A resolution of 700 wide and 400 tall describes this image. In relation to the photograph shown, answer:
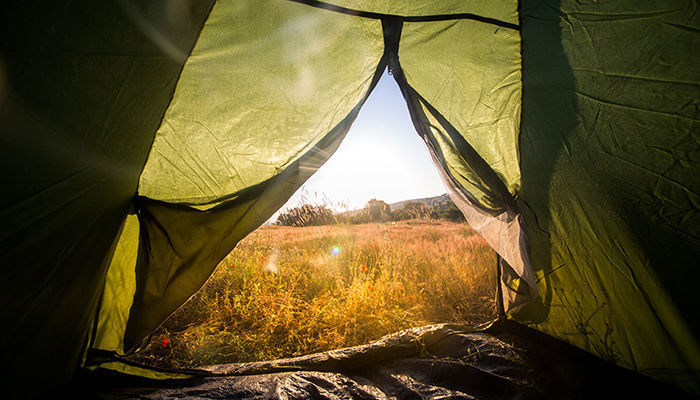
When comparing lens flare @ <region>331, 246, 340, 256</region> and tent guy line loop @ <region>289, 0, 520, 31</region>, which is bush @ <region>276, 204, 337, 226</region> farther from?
tent guy line loop @ <region>289, 0, 520, 31</region>

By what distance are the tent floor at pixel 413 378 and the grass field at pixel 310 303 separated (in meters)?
0.32

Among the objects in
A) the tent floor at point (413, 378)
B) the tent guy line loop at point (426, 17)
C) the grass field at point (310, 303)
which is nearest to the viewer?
the tent floor at point (413, 378)

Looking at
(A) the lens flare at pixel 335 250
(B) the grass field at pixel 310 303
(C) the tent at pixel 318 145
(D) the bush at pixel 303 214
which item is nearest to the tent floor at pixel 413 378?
(C) the tent at pixel 318 145

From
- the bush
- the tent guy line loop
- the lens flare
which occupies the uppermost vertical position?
the tent guy line loop

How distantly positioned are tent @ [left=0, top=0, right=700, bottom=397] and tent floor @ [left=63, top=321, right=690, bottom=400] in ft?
0.27

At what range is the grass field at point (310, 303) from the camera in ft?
5.08

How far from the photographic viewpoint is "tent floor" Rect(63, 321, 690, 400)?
3.45ft

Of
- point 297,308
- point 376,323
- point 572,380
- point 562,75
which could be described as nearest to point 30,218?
point 297,308

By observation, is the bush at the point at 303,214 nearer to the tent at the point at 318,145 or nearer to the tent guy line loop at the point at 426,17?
the tent at the point at 318,145

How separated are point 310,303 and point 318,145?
140 cm

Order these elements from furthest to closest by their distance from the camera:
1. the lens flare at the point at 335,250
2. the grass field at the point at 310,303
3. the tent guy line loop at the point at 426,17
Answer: the lens flare at the point at 335,250, the grass field at the point at 310,303, the tent guy line loop at the point at 426,17

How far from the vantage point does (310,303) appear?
81.0 inches

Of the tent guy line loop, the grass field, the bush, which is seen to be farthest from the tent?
the bush

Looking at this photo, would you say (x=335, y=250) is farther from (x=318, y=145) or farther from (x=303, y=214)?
(x=318, y=145)
